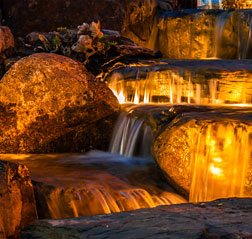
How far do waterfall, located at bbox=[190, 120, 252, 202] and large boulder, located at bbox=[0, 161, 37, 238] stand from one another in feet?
6.09

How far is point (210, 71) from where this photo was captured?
23.6 ft

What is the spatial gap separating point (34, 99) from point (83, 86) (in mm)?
835

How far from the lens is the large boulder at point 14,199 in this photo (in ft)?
9.83

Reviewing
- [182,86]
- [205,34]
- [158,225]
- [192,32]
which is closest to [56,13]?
[192,32]

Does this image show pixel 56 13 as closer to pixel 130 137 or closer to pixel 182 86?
pixel 182 86

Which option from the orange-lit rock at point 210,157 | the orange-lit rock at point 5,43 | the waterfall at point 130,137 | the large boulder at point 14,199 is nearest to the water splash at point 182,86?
the waterfall at point 130,137

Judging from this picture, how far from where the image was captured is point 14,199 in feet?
10.3

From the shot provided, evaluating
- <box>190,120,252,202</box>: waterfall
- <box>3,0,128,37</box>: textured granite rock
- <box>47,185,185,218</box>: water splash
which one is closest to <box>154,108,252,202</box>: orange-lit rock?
<box>190,120,252,202</box>: waterfall

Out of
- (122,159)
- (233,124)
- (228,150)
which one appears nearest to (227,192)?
(228,150)

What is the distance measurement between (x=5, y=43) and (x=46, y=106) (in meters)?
2.86

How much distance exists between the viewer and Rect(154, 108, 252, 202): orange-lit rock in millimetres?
4098

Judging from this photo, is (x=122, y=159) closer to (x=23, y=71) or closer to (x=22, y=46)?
→ (x=23, y=71)

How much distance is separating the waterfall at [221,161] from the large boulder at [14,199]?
186 cm

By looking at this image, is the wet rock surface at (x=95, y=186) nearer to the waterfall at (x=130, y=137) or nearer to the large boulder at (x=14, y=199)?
the waterfall at (x=130, y=137)
